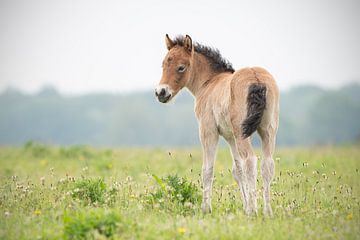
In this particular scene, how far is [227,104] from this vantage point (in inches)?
282

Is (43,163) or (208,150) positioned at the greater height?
(43,163)

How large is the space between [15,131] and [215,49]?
368ft

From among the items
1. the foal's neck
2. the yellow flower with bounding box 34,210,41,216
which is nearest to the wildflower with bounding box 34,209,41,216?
the yellow flower with bounding box 34,210,41,216

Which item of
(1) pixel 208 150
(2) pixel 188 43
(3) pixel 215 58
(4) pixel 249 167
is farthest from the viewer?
(3) pixel 215 58

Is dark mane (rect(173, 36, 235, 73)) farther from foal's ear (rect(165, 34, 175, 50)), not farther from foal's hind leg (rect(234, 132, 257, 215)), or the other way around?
foal's hind leg (rect(234, 132, 257, 215))

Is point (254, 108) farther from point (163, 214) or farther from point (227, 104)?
point (163, 214)

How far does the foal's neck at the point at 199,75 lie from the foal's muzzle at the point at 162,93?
60cm

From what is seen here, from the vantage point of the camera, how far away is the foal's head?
8.35 metres

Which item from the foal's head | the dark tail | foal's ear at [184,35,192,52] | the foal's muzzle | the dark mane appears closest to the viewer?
the dark tail

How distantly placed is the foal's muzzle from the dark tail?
2.05m

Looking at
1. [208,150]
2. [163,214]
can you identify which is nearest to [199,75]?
[208,150]

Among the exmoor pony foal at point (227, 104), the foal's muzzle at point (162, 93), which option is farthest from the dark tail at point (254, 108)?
the foal's muzzle at point (162, 93)

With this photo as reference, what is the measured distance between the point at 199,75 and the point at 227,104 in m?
1.76

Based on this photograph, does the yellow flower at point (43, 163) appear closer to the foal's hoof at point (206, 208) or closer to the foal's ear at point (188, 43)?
the foal's ear at point (188, 43)
